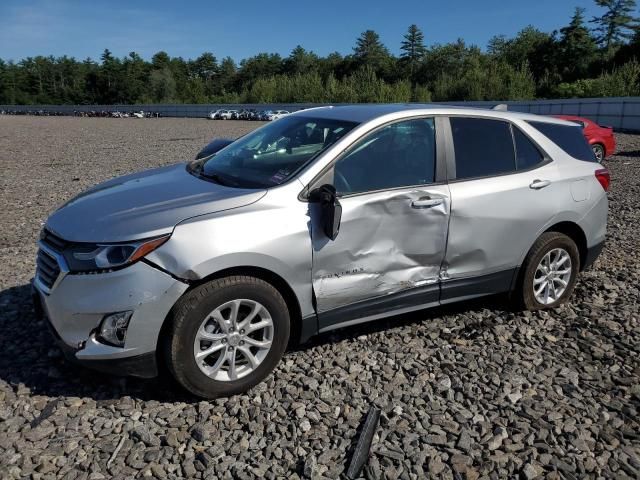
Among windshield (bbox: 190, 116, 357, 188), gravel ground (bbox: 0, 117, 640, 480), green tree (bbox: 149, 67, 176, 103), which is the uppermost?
green tree (bbox: 149, 67, 176, 103)

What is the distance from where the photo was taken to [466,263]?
419 centimetres

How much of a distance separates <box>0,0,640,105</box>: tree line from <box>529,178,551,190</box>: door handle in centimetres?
4078

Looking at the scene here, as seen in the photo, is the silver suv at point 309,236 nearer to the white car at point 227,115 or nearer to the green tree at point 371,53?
the white car at point 227,115

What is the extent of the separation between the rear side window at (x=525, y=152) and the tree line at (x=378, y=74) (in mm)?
40670

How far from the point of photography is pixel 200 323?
320cm

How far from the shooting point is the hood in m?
3.17

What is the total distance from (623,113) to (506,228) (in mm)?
29073

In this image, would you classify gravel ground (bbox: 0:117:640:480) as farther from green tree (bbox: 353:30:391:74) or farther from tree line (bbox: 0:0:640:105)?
green tree (bbox: 353:30:391:74)

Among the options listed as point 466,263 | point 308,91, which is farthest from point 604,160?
point 308,91

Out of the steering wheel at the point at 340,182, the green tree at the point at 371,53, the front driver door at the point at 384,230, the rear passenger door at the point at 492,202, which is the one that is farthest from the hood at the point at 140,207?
the green tree at the point at 371,53

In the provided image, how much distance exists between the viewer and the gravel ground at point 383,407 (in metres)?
2.91

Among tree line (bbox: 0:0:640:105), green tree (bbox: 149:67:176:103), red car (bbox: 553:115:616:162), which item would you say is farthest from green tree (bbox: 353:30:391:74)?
red car (bbox: 553:115:616:162)

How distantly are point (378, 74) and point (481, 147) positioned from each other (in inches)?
4352

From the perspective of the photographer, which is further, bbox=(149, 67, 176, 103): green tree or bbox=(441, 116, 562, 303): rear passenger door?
bbox=(149, 67, 176, 103): green tree
